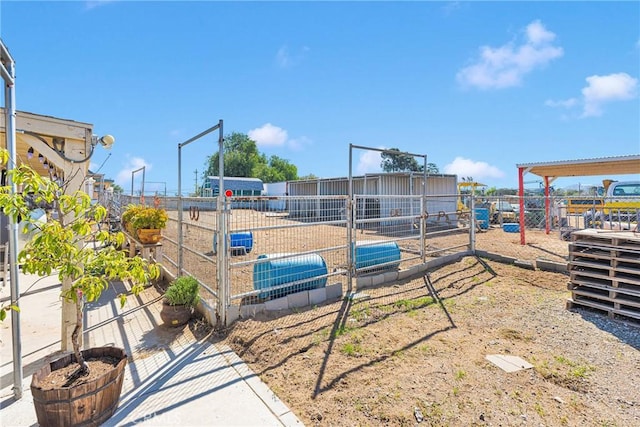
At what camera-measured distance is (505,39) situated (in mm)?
7863

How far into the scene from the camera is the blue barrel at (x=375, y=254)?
5.43m

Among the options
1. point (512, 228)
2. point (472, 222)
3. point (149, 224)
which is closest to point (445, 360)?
point (472, 222)

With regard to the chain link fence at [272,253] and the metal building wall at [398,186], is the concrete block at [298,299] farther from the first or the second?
the metal building wall at [398,186]

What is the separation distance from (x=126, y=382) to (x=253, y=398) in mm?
1282

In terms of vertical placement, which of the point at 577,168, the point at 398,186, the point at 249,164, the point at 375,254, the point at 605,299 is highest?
the point at 249,164

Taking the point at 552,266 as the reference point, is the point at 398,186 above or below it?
above

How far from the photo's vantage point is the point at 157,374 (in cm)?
291

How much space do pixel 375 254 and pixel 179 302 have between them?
3392mm

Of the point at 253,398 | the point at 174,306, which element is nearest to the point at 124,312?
the point at 174,306

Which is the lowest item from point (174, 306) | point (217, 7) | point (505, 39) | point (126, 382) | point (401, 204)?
point (126, 382)

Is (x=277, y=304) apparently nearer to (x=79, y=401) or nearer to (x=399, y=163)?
(x=79, y=401)

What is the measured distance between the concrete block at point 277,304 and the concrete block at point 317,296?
1.38 feet

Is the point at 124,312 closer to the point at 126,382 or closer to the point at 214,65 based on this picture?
the point at 126,382

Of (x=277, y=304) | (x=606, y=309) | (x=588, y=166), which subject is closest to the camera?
(x=606, y=309)
